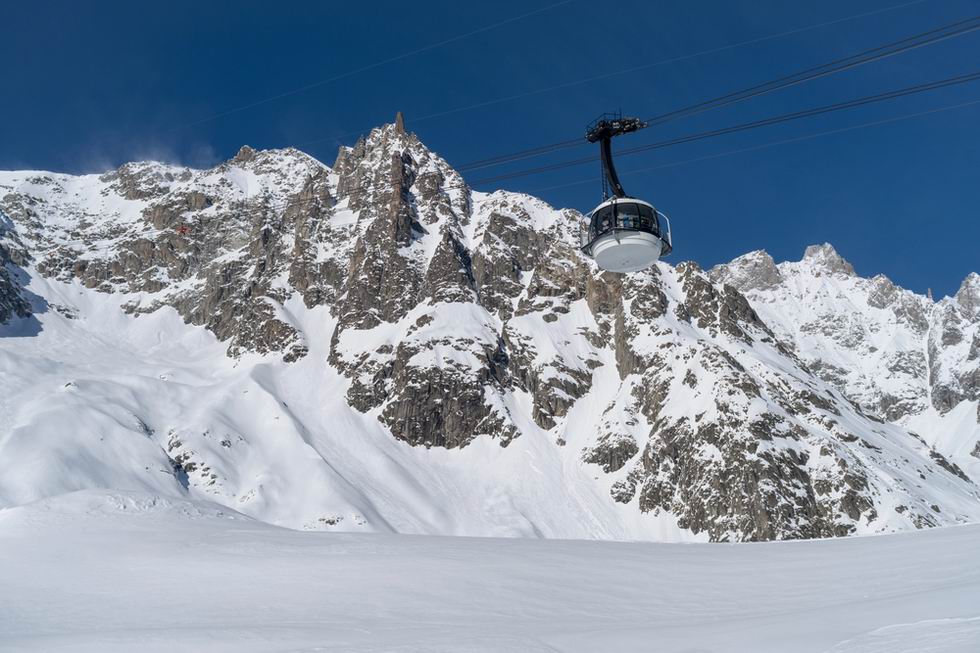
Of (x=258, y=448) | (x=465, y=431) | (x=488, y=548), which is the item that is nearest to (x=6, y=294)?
(x=258, y=448)

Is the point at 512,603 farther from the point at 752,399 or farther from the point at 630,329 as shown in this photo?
the point at 630,329

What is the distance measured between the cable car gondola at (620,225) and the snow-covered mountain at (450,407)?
9723cm

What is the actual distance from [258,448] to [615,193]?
125649mm

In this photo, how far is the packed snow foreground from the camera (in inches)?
645

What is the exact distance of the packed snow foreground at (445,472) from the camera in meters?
16.4

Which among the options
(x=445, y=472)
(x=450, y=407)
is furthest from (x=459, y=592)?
(x=450, y=407)

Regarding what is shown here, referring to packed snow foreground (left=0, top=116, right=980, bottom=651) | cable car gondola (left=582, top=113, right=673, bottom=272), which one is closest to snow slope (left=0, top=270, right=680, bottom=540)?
packed snow foreground (left=0, top=116, right=980, bottom=651)

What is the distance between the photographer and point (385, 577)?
1975cm

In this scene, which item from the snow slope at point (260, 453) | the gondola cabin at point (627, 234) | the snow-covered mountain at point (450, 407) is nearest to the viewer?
the gondola cabin at point (627, 234)

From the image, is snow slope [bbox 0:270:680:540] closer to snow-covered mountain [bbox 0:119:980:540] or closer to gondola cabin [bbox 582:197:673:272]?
Result: snow-covered mountain [bbox 0:119:980:540]

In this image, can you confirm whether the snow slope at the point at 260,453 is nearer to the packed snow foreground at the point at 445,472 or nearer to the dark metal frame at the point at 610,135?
the packed snow foreground at the point at 445,472

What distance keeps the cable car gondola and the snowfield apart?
889 cm

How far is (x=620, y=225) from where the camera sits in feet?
74.4

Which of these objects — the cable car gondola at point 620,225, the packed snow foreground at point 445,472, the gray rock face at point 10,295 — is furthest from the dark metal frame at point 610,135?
the gray rock face at point 10,295
